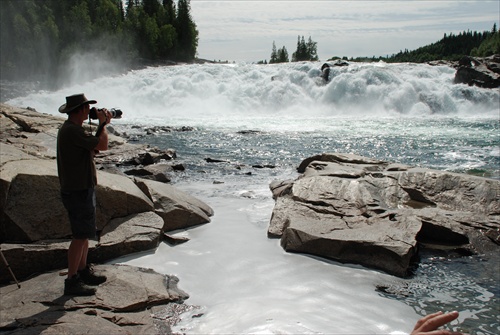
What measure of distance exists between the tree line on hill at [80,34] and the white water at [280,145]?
22303 mm

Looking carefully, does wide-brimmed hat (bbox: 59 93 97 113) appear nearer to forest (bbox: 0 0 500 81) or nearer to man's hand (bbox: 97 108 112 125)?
man's hand (bbox: 97 108 112 125)

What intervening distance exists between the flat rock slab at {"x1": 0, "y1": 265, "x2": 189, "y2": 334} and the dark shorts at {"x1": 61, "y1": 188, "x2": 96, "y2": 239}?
1.84 ft

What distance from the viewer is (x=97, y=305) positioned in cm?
399

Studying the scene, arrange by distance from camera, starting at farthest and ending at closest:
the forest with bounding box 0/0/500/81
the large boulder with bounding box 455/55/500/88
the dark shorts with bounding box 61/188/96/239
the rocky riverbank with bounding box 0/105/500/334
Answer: the forest with bounding box 0/0/500/81
the large boulder with bounding box 455/55/500/88
the dark shorts with bounding box 61/188/96/239
the rocky riverbank with bounding box 0/105/500/334

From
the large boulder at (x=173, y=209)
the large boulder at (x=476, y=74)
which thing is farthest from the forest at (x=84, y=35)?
the large boulder at (x=173, y=209)

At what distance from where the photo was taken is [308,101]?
2808cm

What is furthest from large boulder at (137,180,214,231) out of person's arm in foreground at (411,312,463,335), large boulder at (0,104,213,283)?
person's arm in foreground at (411,312,463,335)

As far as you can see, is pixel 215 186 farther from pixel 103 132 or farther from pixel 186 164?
pixel 103 132

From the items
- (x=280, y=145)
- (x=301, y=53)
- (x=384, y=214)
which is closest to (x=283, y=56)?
(x=301, y=53)

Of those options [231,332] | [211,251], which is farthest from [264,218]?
[231,332]

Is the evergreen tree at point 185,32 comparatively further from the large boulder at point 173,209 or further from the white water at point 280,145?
the large boulder at point 173,209

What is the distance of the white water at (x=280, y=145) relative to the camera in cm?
414

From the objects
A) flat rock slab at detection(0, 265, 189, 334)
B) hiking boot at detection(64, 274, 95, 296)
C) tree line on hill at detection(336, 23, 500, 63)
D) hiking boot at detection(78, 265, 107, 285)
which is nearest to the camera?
flat rock slab at detection(0, 265, 189, 334)

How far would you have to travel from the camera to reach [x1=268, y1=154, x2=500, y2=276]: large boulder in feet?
17.3
